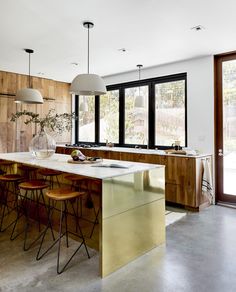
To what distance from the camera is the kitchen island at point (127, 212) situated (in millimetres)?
2350

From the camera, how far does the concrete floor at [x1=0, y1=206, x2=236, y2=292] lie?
86.2 inches

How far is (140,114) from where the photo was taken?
6082mm

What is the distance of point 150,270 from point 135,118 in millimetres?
4183

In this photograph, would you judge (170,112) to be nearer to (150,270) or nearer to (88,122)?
(88,122)

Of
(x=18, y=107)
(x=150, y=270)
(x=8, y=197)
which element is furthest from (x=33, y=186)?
(x=18, y=107)

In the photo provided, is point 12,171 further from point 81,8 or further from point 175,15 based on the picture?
point 175,15

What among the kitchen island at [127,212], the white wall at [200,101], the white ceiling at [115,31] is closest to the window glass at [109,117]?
the white ceiling at [115,31]

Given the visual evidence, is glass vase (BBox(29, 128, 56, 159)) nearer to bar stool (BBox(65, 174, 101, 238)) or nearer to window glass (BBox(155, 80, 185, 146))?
bar stool (BBox(65, 174, 101, 238))

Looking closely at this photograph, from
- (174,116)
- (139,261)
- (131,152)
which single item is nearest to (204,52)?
(174,116)

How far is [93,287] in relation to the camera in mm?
2178

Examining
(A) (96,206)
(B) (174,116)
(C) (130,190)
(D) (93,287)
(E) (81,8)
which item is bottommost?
(D) (93,287)

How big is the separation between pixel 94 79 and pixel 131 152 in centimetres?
234

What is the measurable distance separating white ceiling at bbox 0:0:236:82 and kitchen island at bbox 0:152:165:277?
6.18 ft

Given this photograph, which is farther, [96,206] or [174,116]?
[174,116]
